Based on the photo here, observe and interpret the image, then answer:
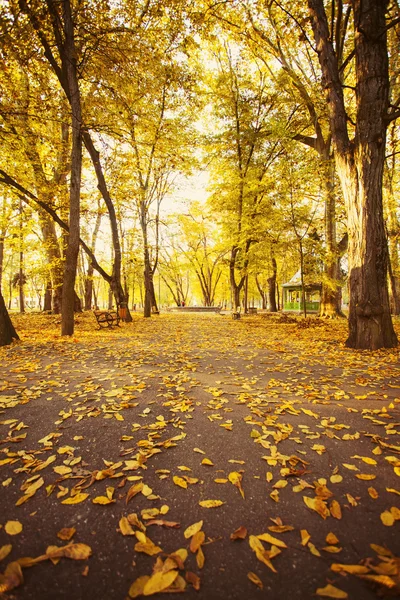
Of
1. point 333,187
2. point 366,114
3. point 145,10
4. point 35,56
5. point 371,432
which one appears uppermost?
point 145,10

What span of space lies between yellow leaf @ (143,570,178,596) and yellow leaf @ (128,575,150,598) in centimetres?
2

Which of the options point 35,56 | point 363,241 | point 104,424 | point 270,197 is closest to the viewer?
point 104,424

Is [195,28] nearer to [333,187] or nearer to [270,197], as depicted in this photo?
[270,197]

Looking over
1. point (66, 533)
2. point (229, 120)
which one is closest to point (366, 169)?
point (66, 533)

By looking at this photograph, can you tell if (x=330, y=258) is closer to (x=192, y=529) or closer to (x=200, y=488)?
(x=200, y=488)

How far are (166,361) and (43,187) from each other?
39.5ft

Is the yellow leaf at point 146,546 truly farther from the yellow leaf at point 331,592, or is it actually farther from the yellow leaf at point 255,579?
the yellow leaf at point 331,592

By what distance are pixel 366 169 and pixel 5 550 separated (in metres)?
8.57

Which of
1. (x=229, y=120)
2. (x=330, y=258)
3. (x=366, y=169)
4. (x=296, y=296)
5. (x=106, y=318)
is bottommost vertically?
(x=106, y=318)

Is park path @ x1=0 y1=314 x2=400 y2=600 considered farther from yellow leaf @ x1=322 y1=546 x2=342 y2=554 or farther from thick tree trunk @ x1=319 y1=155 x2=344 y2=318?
thick tree trunk @ x1=319 y1=155 x2=344 y2=318

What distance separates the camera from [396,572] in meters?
1.47

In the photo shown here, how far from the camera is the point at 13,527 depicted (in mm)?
1794

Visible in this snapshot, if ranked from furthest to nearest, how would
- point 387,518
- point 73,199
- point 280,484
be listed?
point 73,199, point 280,484, point 387,518

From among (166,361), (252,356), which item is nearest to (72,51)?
(166,361)
